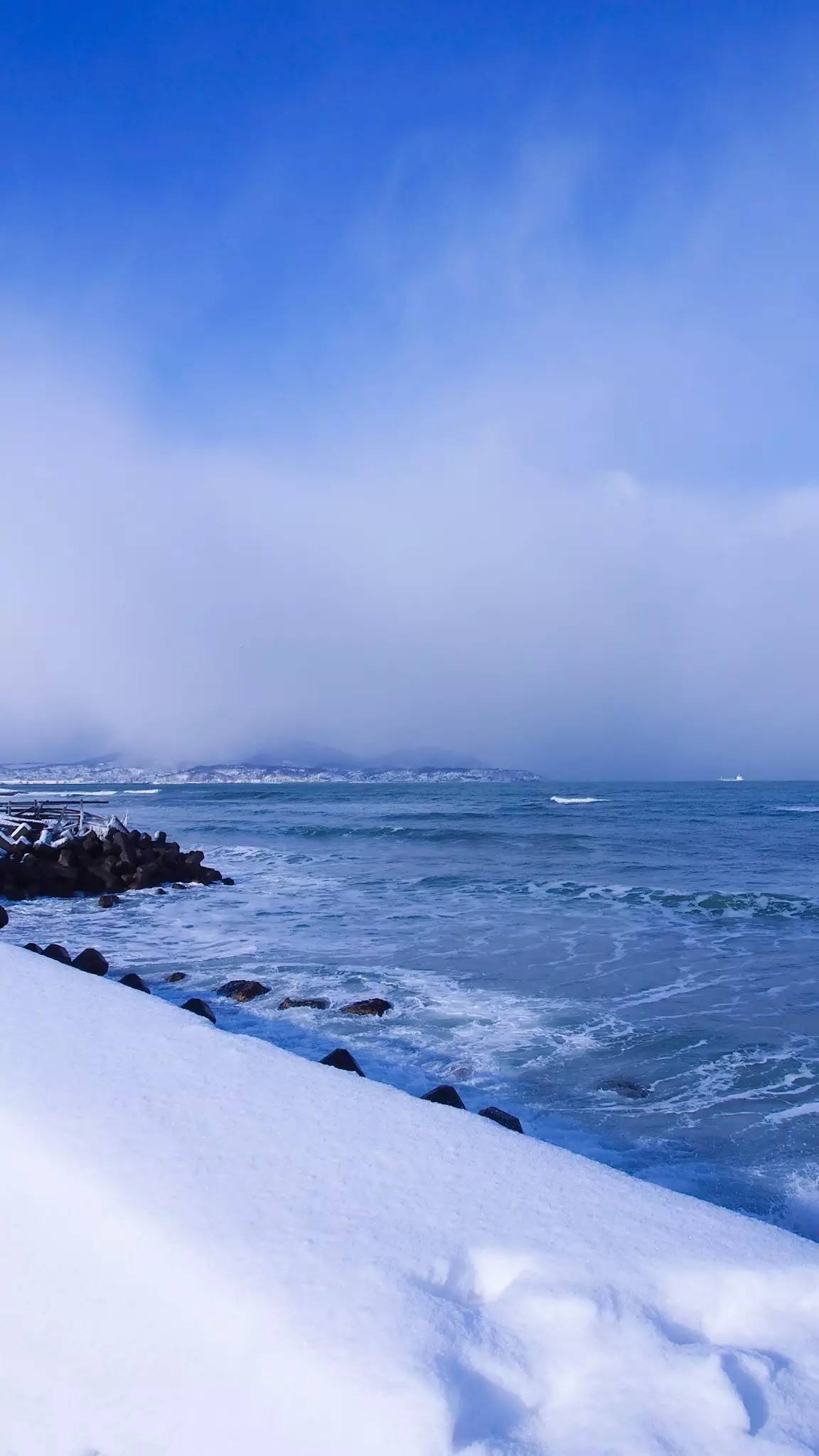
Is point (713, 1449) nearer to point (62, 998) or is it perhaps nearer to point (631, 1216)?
point (631, 1216)

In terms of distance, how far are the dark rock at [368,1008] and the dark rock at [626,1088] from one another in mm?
2095

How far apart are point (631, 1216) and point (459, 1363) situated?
2.75ft

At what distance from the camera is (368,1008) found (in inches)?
271

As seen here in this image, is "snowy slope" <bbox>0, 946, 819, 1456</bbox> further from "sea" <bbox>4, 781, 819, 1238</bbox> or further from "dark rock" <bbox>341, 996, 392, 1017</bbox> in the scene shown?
"dark rock" <bbox>341, 996, 392, 1017</bbox>

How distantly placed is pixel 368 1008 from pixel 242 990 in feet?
3.89

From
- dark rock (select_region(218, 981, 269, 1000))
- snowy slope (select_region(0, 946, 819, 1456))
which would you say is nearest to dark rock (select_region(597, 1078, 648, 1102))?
snowy slope (select_region(0, 946, 819, 1456))

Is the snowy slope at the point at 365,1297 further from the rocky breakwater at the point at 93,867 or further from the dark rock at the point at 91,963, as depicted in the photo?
the rocky breakwater at the point at 93,867

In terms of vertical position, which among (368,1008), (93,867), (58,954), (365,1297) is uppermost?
(365,1297)

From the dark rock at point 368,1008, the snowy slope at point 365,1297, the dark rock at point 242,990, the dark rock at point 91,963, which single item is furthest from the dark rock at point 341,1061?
the dark rock at point 91,963

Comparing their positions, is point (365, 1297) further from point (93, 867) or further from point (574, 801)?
point (574, 801)

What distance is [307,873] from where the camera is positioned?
17.8 meters

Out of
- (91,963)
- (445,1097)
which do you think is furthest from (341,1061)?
(91,963)

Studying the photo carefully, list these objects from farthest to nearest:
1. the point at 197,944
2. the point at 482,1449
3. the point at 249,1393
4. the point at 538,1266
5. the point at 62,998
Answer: the point at 197,944, the point at 62,998, the point at 538,1266, the point at 249,1393, the point at 482,1449

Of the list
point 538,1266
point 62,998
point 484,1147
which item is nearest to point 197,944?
point 62,998
